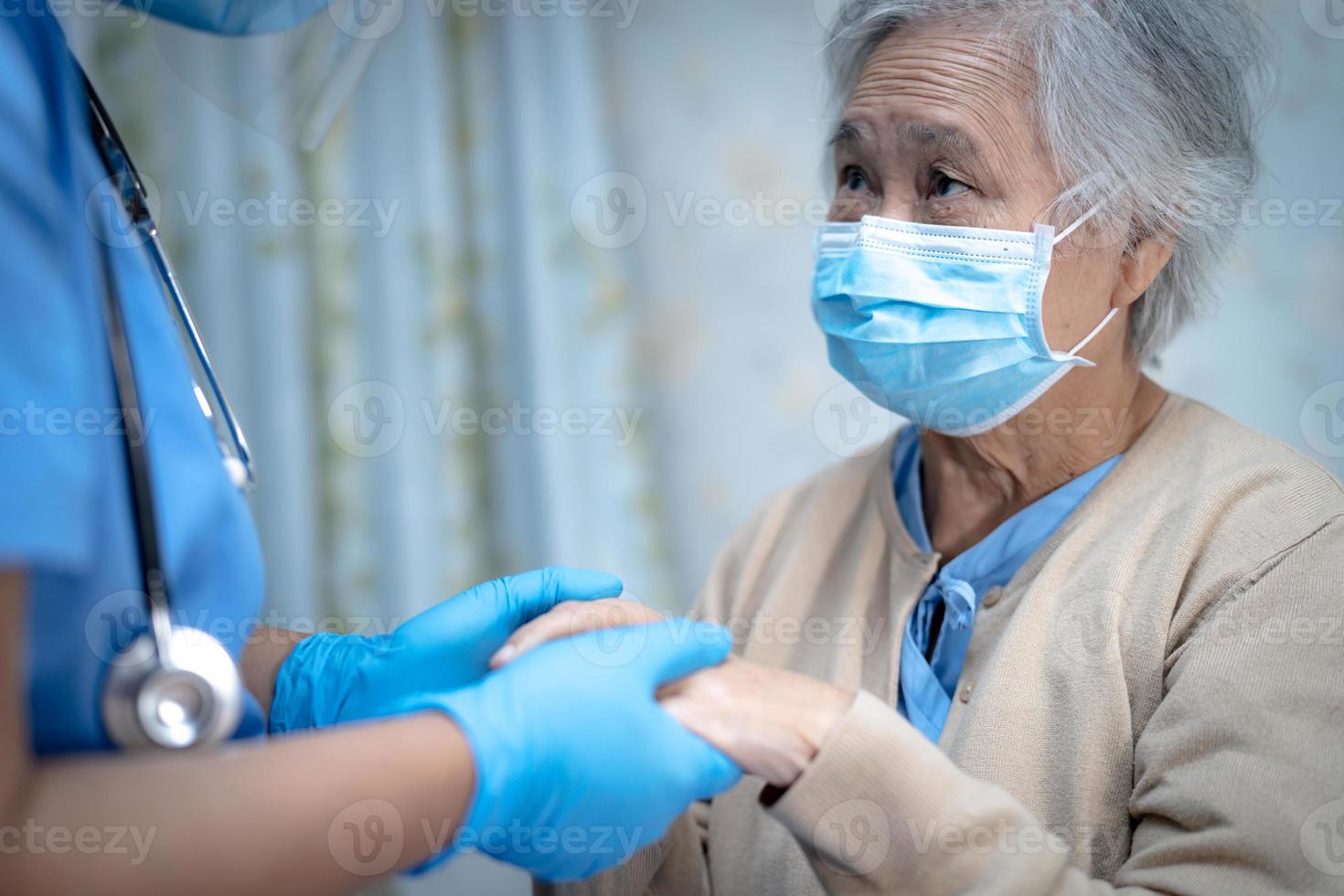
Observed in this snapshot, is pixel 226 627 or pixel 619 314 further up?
pixel 619 314

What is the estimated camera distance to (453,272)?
78.4 inches

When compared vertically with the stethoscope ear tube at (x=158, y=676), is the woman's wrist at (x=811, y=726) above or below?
below

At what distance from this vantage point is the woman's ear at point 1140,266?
3.84 feet

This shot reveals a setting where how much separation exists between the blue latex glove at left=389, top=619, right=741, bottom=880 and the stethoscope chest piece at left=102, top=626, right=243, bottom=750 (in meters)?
0.15

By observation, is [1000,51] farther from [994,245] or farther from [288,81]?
[288,81]

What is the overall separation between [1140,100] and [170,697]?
1.11 m

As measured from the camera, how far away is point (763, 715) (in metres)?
0.88

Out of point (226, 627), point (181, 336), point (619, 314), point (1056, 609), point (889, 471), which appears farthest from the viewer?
point (619, 314)

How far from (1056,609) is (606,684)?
525 mm

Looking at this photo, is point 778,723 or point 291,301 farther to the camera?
point 291,301

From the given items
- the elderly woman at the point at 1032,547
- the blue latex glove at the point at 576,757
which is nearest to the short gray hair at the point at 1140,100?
the elderly woman at the point at 1032,547

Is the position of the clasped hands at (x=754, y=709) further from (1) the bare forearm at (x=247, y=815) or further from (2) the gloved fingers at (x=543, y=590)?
(1) the bare forearm at (x=247, y=815)

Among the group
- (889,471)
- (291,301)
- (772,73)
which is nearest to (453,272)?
(291,301)

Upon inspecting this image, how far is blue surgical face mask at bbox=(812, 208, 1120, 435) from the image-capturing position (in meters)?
1.13
